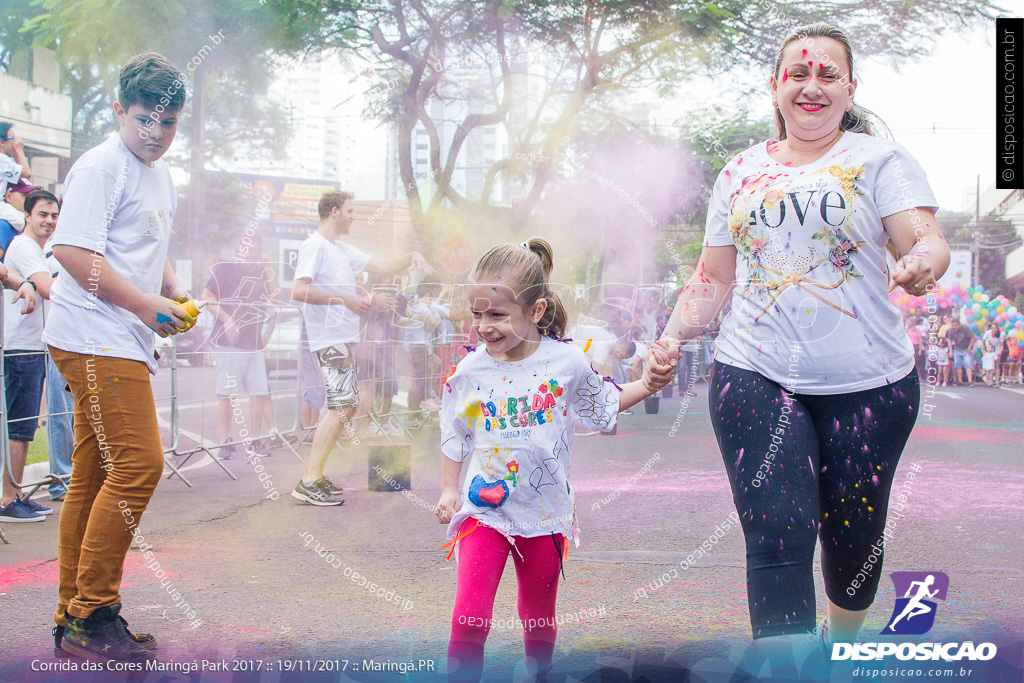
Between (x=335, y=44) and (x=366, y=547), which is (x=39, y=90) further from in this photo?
(x=366, y=547)

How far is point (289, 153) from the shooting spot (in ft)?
19.2

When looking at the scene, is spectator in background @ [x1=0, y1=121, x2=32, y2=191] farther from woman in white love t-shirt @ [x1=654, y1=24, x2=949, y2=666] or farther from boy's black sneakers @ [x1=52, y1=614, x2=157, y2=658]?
woman in white love t-shirt @ [x1=654, y1=24, x2=949, y2=666]

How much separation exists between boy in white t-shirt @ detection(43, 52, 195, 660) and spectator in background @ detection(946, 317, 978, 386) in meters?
8.18

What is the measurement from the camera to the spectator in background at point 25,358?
4309 mm

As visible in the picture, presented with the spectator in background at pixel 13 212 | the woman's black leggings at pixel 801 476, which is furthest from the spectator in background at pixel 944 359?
the spectator in background at pixel 13 212

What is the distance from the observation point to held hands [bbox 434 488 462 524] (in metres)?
2.10

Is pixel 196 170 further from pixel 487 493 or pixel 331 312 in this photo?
pixel 487 493

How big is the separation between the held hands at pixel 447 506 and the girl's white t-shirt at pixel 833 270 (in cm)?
80

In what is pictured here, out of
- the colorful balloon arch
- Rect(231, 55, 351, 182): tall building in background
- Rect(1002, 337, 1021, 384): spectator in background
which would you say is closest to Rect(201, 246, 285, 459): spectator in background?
Rect(231, 55, 351, 182): tall building in background

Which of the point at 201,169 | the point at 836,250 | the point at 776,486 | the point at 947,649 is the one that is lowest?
the point at 947,649

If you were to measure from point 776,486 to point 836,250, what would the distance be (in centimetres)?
56

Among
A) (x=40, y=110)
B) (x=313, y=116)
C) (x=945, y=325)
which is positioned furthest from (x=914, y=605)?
(x=40, y=110)

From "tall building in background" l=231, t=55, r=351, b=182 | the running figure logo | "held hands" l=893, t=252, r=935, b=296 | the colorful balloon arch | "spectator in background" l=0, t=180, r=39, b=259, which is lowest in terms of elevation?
the running figure logo

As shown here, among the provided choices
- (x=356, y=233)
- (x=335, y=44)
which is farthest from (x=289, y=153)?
(x=335, y=44)
